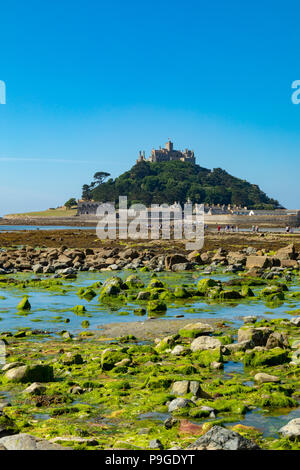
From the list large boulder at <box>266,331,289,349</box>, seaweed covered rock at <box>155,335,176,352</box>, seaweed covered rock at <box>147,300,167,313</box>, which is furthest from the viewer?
seaweed covered rock at <box>147,300,167,313</box>

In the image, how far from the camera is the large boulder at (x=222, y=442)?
4676 mm

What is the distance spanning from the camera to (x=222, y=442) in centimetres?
474

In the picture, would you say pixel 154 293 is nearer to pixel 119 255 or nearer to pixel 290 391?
pixel 290 391

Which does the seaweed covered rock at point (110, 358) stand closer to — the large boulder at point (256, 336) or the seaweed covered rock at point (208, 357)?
the seaweed covered rock at point (208, 357)

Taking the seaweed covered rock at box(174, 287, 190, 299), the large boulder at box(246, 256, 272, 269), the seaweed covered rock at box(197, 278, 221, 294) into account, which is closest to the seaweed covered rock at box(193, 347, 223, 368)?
the seaweed covered rock at box(174, 287, 190, 299)

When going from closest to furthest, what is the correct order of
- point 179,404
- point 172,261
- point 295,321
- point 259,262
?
1. point 179,404
2. point 295,321
3. point 259,262
4. point 172,261

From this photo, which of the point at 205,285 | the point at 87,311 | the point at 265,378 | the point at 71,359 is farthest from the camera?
the point at 205,285

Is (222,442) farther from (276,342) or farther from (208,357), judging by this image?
(276,342)

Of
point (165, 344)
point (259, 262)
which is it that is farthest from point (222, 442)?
point (259, 262)

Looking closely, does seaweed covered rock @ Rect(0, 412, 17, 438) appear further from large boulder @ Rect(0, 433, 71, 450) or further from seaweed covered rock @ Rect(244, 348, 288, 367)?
seaweed covered rock @ Rect(244, 348, 288, 367)

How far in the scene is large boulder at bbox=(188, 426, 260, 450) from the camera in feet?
15.3

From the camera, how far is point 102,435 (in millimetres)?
5516

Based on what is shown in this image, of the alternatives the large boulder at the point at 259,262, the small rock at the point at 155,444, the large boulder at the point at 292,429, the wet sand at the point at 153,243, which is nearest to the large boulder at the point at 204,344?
the large boulder at the point at 292,429
